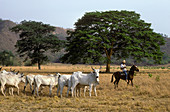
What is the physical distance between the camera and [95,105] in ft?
35.3

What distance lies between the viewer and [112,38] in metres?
35.9

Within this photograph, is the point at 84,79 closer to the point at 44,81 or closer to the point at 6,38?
the point at 44,81

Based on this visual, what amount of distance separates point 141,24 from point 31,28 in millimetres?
22046

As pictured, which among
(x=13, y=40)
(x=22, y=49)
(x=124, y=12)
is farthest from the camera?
(x=13, y=40)

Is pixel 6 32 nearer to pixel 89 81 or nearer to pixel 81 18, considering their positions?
pixel 81 18

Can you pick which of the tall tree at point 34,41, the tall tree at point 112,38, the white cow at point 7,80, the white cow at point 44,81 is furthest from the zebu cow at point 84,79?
the tall tree at point 34,41

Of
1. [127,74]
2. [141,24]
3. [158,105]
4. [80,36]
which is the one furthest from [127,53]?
[158,105]

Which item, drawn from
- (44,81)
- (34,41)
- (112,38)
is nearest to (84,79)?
(44,81)

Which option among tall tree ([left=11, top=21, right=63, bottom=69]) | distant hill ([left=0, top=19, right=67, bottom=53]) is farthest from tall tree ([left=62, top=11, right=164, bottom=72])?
distant hill ([left=0, top=19, right=67, bottom=53])

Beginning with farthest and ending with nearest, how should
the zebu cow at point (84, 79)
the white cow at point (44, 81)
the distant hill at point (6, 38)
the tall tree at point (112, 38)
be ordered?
the distant hill at point (6, 38), the tall tree at point (112, 38), the white cow at point (44, 81), the zebu cow at point (84, 79)

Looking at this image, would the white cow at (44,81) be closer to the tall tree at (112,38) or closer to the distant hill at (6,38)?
the tall tree at (112,38)

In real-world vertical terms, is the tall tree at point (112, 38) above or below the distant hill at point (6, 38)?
below

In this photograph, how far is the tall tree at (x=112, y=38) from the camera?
34875 millimetres

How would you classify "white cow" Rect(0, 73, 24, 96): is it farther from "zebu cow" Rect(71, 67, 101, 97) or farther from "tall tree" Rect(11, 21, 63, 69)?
"tall tree" Rect(11, 21, 63, 69)
